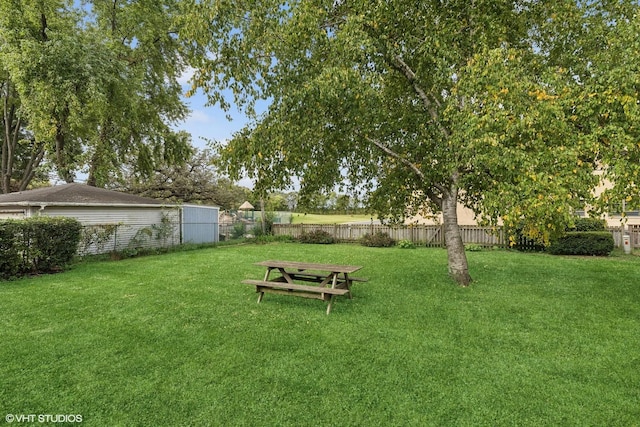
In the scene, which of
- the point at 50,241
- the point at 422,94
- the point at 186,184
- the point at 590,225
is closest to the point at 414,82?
the point at 422,94

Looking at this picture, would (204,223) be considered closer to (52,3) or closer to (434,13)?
(52,3)

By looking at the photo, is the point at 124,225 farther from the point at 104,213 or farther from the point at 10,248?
the point at 10,248

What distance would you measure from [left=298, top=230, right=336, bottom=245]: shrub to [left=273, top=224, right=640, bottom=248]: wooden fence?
42 centimetres

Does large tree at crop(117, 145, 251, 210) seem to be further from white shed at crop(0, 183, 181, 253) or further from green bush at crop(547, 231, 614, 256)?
green bush at crop(547, 231, 614, 256)

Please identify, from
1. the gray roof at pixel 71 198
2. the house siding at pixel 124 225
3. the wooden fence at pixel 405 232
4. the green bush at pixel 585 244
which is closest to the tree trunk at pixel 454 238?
the wooden fence at pixel 405 232

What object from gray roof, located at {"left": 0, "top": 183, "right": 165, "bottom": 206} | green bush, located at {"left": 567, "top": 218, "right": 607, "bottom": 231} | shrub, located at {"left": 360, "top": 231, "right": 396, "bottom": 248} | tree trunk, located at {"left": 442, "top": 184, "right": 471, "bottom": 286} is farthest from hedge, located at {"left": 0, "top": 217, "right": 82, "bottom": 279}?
green bush, located at {"left": 567, "top": 218, "right": 607, "bottom": 231}

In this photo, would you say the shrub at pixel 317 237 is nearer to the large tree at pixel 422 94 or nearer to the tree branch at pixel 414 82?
the large tree at pixel 422 94

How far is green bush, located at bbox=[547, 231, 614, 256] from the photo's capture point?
11.1 m

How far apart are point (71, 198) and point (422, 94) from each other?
12.3m

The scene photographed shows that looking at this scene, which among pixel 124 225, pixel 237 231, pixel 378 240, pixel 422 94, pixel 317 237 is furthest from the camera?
pixel 237 231

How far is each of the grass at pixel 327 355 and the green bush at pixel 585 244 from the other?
481cm

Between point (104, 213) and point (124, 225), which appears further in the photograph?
point (124, 225)

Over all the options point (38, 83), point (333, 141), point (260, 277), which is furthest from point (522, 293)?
point (38, 83)

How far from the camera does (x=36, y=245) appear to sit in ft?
28.0
